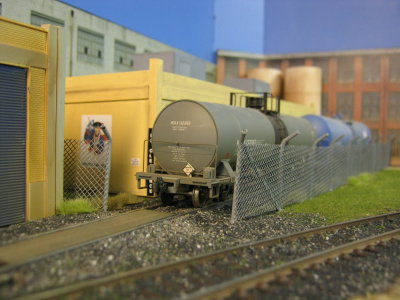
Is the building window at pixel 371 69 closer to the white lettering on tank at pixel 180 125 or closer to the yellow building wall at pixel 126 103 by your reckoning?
the yellow building wall at pixel 126 103

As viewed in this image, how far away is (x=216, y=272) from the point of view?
616 cm

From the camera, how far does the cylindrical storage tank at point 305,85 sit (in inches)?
1543

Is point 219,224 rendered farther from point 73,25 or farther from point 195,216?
point 73,25

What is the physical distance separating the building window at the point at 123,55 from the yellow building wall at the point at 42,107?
599 inches

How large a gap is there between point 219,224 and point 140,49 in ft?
66.4

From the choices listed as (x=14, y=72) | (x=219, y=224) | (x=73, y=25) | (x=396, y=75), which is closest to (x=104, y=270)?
(x=219, y=224)

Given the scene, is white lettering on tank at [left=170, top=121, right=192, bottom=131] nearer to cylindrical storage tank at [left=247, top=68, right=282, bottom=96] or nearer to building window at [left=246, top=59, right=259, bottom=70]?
cylindrical storage tank at [left=247, top=68, right=282, bottom=96]

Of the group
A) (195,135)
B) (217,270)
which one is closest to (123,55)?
(195,135)

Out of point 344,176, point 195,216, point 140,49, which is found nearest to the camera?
point 195,216

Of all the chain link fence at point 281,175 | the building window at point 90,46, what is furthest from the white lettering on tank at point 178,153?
the building window at point 90,46

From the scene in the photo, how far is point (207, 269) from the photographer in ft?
20.8

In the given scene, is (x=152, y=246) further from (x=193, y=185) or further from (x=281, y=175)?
(x=281, y=175)

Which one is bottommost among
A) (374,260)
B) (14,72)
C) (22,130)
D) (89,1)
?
(374,260)

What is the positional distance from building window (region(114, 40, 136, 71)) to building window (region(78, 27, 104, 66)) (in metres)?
1.56
